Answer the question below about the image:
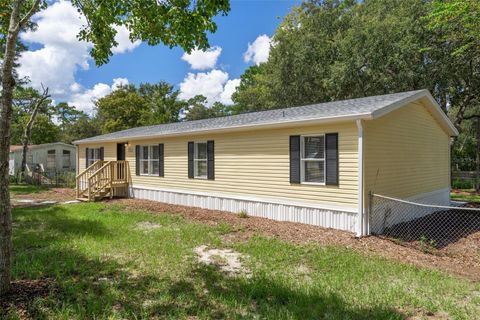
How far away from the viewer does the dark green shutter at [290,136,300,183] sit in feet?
26.5

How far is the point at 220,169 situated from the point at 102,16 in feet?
19.7

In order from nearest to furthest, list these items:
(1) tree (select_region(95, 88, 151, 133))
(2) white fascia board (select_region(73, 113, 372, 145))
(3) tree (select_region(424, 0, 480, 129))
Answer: (2) white fascia board (select_region(73, 113, 372, 145)) < (3) tree (select_region(424, 0, 480, 129)) < (1) tree (select_region(95, 88, 151, 133))

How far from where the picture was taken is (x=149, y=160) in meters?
13.2

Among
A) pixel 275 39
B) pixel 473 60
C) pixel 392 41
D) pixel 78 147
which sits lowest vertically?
pixel 78 147

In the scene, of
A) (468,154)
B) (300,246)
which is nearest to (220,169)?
(300,246)

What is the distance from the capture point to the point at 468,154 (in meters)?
31.3

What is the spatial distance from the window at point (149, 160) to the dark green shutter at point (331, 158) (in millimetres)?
7681

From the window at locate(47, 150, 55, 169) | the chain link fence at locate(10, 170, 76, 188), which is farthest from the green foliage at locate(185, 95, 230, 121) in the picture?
the chain link fence at locate(10, 170, 76, 188)

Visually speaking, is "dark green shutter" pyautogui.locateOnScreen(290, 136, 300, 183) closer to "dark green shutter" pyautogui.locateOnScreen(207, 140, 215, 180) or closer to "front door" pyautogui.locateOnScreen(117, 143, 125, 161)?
"dark green shutter" pyautogui.locateOnScreen(207, 140, 215, 180)

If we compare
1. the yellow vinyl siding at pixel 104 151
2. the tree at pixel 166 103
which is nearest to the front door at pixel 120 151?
the yellow vinyl siding at pixel 104 151

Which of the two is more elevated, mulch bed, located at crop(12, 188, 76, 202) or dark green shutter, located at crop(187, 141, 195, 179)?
dark green shutter, located at crop(187, 141, 195, 179)

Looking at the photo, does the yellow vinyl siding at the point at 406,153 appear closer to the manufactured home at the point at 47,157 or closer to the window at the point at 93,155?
the window at the point at 93,155

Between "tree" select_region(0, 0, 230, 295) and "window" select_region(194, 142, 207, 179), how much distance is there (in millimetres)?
5472

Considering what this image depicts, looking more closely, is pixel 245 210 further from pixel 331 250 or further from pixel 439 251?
pixel 439 251
